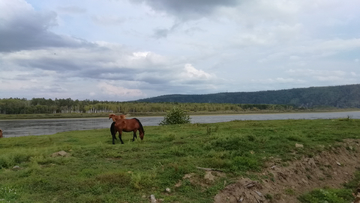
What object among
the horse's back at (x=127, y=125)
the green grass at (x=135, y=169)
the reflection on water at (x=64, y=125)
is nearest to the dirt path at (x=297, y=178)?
the green grass at (x=135, y=169)

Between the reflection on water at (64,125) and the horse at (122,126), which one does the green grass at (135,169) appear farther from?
the reflection on water at (64,125)

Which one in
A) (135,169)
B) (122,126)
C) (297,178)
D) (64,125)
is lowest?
(64,125)

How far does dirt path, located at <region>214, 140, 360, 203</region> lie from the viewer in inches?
268

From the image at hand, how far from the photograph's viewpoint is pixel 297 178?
884 centimetres

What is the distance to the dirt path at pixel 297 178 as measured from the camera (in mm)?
6806

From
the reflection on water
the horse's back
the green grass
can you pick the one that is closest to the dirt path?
the green grass

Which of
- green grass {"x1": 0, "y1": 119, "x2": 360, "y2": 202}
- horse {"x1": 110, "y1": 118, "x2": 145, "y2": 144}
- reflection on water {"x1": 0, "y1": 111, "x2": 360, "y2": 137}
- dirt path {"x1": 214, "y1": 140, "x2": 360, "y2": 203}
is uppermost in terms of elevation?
horse {"x1": 110, "y1": 118, "x2": 145, "y2": 144}

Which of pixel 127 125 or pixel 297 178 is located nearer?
pixel 297 178

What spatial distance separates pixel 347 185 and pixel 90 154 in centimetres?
1028

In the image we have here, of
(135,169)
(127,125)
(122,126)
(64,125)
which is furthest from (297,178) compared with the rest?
(64,125)

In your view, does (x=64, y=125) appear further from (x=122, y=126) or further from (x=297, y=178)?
(x=297, y=178)

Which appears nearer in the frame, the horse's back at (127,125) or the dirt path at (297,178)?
the dirt path at (297,178)

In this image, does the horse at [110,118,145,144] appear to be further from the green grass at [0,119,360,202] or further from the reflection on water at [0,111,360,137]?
the reflection on water at [0,111,360,137]

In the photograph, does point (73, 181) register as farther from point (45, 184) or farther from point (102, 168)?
point (102, 168)
